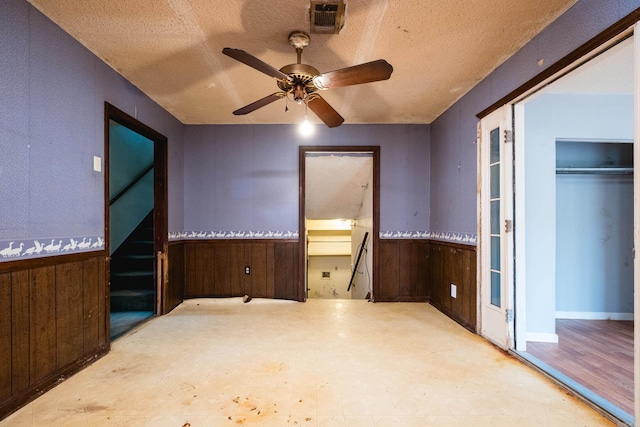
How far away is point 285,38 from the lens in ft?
7.58

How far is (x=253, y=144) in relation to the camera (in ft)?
14.6

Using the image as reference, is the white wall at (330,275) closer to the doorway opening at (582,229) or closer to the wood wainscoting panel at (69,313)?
the doorway opening at (582,229)

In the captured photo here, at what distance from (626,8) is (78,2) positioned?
10.1ft

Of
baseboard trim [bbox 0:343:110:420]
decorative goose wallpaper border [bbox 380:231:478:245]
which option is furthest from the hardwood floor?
baseboard trim [bbox 0:343:110:420]

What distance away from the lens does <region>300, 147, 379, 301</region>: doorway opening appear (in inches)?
174

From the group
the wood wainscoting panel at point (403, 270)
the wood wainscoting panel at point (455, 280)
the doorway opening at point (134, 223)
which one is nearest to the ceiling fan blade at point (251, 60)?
the doorway opening at point (134, 223)

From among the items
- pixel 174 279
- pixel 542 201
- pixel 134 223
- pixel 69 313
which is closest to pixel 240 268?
pixel 174 279

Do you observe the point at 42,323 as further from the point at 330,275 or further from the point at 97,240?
the point at 330,275

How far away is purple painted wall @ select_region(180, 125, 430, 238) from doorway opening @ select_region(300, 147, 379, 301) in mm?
152

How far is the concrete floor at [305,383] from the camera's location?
1744 millimetres

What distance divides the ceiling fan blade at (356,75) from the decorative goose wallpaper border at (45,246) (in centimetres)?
208

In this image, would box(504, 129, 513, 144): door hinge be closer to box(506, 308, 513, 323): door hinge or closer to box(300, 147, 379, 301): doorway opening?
box(506, 308, 513, 323): door hinge

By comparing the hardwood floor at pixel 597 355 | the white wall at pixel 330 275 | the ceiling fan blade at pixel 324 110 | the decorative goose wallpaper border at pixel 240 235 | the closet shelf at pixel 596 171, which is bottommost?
the white wall at pixel 330 275

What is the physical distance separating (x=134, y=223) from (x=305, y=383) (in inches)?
156
